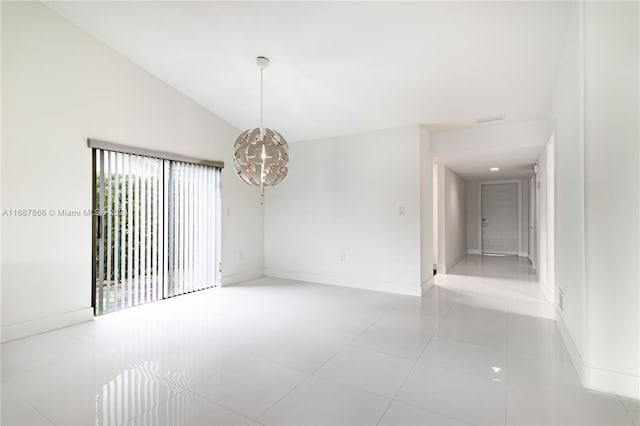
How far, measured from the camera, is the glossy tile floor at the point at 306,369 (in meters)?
1.84

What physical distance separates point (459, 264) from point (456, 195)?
5.57 ft

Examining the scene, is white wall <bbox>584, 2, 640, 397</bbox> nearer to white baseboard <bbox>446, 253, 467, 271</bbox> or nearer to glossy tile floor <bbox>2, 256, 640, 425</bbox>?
glossy tile floor <bbox>2, 256, 640, 425</bbox>

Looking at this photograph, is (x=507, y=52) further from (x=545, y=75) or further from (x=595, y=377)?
(x=595, y=377)

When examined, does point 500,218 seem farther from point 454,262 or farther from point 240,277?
point 240,277

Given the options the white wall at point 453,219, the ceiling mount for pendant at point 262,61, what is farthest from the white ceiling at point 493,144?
the ceiling mount for pendant at point 262,61

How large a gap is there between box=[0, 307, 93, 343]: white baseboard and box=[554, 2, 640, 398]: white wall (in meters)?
4.70

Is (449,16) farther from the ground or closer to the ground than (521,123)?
farther from the ground

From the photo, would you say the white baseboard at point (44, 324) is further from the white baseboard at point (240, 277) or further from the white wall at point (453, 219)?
the white wall at point (453, 219)

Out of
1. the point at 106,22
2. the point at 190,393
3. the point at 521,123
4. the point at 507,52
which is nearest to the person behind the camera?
the point at 190,393

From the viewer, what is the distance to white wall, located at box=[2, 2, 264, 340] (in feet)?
9.73

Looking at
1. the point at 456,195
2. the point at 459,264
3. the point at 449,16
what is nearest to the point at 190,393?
the point at 449,16

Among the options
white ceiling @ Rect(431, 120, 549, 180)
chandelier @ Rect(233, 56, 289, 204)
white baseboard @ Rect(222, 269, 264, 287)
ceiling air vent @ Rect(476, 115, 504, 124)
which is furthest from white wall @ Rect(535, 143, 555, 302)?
white baseboard @ Rect(222, 269, 264, 287)

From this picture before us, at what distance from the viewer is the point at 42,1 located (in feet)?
10.2

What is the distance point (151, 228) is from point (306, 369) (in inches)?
118
